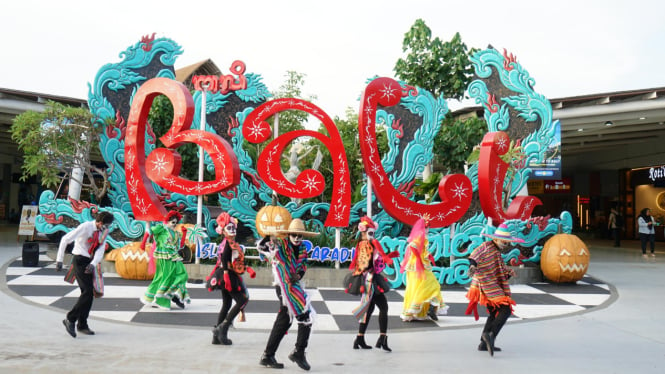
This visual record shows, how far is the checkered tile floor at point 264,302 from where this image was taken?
859 cm

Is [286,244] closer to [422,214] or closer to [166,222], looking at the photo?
[166,222]

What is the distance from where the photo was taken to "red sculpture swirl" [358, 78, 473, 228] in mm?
12047

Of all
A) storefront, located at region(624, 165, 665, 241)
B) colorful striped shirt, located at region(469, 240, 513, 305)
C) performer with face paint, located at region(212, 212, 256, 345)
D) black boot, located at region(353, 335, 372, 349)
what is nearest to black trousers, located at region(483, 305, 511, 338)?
colorful striped shirt, located at region(469, 240, 513, 305)

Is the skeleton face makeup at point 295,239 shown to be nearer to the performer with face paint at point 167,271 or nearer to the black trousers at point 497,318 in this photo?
the black trousers at point 497,318

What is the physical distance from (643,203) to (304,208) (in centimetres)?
2298

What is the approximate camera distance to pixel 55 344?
22.1 feet

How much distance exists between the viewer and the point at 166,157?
12.3m

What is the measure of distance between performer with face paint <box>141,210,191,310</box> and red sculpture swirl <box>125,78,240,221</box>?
110 inches

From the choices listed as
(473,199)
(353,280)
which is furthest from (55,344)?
(473,199)

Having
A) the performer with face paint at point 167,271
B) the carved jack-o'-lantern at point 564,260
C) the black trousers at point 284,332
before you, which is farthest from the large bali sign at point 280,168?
the black trousers at point 284,332

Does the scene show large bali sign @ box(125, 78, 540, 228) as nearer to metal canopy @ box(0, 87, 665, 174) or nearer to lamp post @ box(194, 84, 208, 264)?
lamp post @ box(194, 84, 208, 264)

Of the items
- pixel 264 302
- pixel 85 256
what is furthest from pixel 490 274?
pixel 85 256

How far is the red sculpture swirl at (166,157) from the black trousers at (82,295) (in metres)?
4.66

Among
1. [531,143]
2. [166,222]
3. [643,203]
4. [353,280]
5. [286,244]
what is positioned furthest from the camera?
[643,203]
